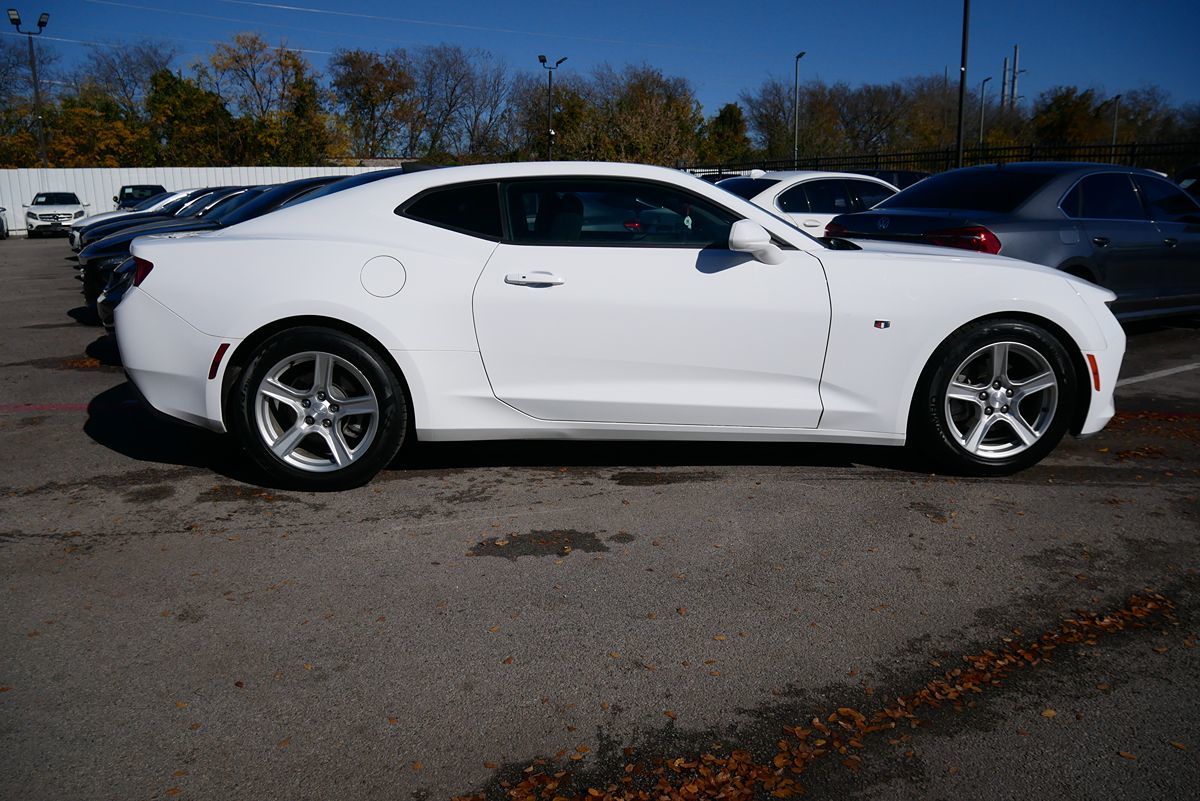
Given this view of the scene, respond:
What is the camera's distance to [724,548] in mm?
4039

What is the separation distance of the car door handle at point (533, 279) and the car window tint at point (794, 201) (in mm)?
7274

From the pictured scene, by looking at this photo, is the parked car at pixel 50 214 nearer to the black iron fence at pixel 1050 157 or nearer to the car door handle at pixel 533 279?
the black iron fence at pixel 1050 157

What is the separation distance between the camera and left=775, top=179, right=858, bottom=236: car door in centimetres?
1139

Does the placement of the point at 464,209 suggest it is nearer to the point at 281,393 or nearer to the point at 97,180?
the point at 281,393

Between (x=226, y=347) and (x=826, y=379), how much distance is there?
2.91 metres

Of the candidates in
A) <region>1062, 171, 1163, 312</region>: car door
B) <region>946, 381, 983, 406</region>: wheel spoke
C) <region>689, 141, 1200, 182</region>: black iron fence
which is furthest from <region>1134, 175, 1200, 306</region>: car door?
<region>689, 141, 1200, 182</region>: black iron fence

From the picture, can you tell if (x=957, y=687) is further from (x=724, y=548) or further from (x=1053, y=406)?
(x=1053, y=406)

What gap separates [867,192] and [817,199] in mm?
809

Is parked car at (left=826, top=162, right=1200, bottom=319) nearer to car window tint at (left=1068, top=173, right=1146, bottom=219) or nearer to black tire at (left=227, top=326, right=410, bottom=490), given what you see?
car window tint at (left=1068, top=173, right=1146, bottom=219)

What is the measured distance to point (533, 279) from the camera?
460 cm

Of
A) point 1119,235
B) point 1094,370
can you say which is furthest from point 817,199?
point 1094,370

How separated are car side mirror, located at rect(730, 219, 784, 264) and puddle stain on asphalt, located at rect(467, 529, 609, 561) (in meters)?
1.51

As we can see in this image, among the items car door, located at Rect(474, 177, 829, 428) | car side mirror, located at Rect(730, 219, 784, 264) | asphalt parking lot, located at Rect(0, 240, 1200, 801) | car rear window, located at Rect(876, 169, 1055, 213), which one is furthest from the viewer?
car rear window, located at Rect(876, 169, 1055, 213)

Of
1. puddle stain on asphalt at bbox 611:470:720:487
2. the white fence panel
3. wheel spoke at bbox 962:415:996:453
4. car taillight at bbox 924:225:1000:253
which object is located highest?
the white fence panel
